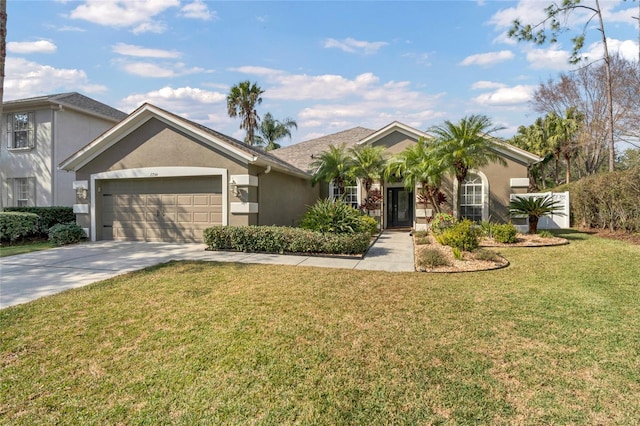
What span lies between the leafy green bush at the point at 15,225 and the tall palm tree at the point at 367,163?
13189 millimetres

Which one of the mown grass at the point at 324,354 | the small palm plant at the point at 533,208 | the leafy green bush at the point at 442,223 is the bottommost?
the mown grass at the point at 324,354

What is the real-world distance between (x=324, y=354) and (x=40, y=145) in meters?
18.9

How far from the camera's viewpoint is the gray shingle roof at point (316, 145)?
21.1m

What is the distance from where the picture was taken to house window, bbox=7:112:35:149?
15992mm

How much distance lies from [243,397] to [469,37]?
14.1m

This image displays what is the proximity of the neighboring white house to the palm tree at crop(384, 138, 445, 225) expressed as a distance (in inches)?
622

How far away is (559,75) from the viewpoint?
27.4m

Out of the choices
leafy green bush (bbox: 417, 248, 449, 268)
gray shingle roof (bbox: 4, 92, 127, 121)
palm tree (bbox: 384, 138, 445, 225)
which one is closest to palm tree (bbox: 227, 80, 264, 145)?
gray shingle roof (bbox: 4, 92, 127, 121)

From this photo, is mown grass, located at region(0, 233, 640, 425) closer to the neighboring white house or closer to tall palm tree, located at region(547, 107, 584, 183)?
the neighboring white house

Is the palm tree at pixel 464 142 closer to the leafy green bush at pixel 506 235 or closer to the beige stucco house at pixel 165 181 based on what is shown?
the leafy green bush at pixel 506 235

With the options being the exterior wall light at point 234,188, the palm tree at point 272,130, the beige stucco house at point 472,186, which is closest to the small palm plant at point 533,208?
the beige stucco house at point 472,186

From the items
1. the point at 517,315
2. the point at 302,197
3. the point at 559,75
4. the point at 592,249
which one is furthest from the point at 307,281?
the point at 559,75

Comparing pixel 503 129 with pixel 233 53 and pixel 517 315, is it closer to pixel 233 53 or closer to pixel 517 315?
pixel 517 315

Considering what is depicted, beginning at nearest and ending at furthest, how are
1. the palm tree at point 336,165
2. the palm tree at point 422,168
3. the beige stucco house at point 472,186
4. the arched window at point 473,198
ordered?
1. the palm tree at point 422,168
2. the beige stucco house at point 472,186
3. the palm tree at point 336,165
4. the arched window at point 473,198
